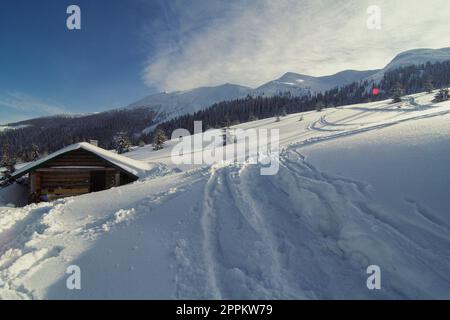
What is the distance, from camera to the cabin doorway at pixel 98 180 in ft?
49.8

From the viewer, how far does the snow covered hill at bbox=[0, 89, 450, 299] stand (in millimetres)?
3791

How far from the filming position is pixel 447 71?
391ft

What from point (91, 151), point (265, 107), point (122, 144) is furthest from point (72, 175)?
point (265, 107)

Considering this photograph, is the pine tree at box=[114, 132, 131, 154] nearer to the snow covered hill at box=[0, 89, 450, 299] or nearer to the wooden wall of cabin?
the wooden wall of cabin

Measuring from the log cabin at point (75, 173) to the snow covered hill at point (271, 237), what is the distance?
792 centimetres

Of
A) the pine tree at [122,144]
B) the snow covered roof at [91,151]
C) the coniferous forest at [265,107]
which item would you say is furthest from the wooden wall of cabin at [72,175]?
the coniferous forest at [265,107]

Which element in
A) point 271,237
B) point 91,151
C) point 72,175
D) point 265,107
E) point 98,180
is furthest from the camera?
point 265,107

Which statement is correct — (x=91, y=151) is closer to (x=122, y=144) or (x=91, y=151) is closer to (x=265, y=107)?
(x=122, y=144)

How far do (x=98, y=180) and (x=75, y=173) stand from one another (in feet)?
A: 5.03

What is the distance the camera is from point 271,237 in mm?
4945

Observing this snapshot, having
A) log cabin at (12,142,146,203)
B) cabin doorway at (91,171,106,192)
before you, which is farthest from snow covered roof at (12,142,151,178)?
cabin doorway at (91,171,106,192)
